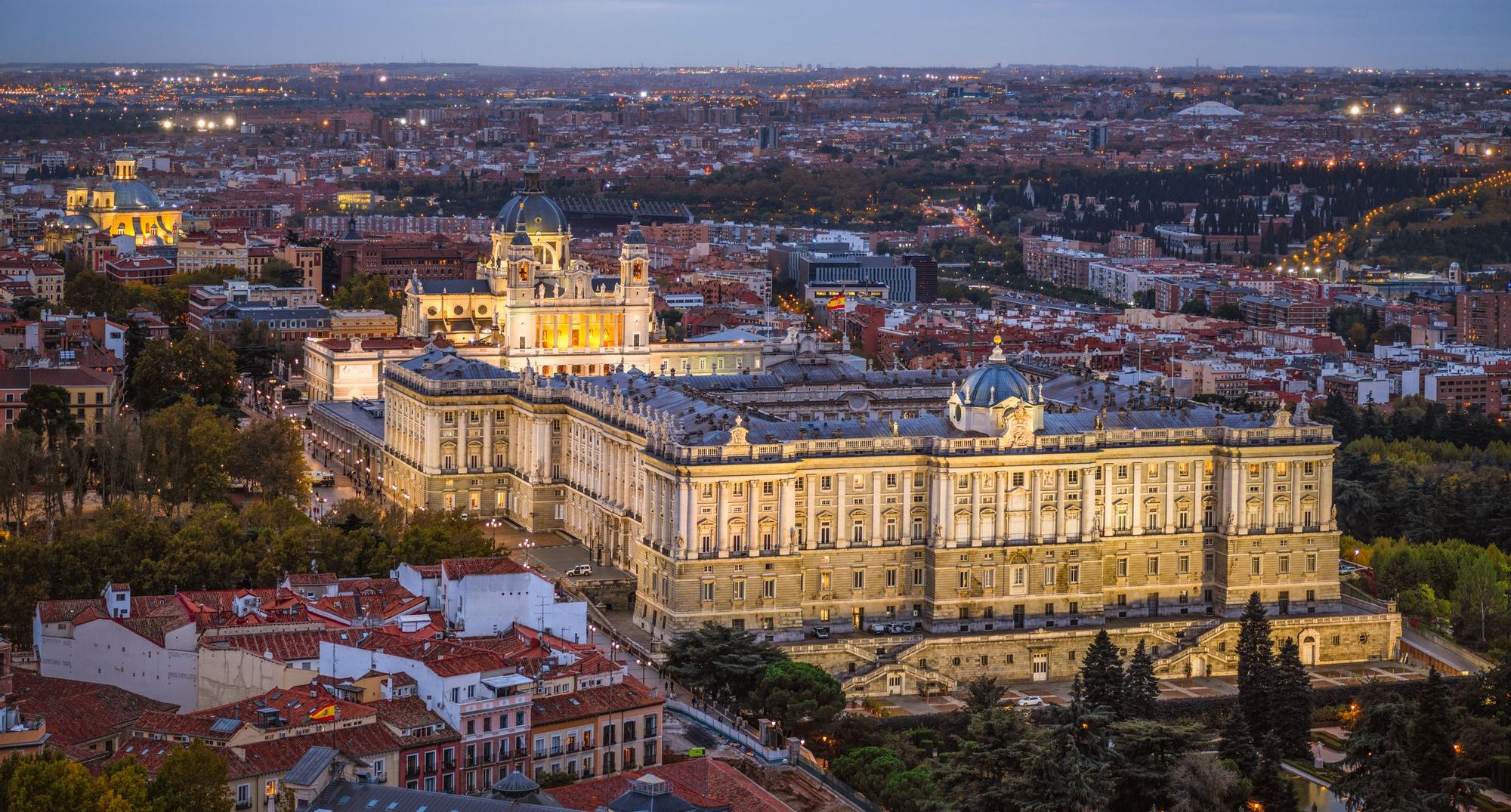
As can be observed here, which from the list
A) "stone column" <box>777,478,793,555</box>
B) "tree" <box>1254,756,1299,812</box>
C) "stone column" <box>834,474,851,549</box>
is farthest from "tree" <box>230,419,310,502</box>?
"tree" <box>1254,756,1299,812</box>

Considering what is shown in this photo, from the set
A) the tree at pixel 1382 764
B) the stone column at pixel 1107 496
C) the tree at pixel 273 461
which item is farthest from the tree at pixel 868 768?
the tree at pixel 273 461

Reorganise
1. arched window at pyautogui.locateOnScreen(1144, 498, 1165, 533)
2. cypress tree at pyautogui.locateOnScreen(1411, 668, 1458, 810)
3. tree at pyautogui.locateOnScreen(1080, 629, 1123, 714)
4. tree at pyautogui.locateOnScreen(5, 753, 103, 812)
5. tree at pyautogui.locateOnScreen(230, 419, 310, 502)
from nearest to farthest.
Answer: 1. tree at pyautogui.locateOnScreen(5, 753, 103, 812)
2. cypress tree at pyautogui.locateOnScreen(1411, 668, 1458, 810)
3. tree at pyautogui.locateOnScreen(1080, 629, 1123, 714)
4. arched window at pyautogui.locateOnScreen(1144, 498, 1165, 533)
5. tree at pyautogui.locateOnScreen(230, 419, 310, 502)

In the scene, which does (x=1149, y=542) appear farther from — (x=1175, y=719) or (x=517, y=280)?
(x=517, y=280)

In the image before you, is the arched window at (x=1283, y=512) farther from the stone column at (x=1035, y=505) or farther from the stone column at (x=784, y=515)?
the stone column at (x=784, y=515)

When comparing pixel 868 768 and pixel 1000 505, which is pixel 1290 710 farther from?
pixel 868 768

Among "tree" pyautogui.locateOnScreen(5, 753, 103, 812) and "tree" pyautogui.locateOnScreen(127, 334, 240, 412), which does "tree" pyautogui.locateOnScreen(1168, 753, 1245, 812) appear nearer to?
"tree" pyautogui.locateOnScreen(5, 753, 103, 812)

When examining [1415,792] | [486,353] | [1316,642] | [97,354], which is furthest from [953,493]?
[97,354]

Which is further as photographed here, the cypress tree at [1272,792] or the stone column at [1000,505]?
the stone column at [1000,505]
